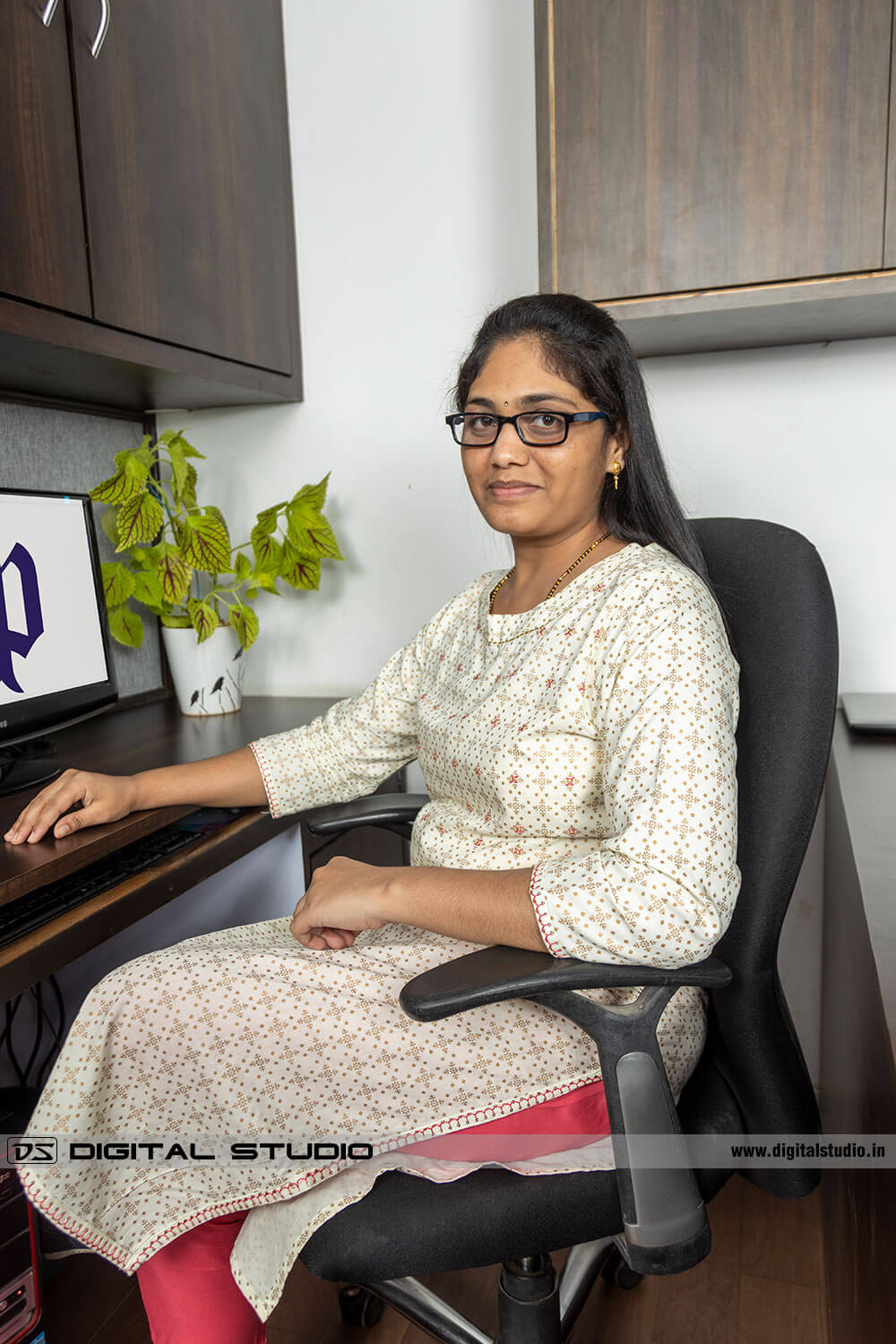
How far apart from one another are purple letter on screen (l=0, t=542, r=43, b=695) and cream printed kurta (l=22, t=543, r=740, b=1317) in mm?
538

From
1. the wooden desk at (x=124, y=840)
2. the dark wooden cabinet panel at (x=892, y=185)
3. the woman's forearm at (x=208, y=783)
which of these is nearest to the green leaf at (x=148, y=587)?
the wooden desk at (x=124, y=840)

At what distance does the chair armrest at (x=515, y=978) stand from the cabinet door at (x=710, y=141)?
1018 mm

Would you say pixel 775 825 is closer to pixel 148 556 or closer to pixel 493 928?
pixel 493 928

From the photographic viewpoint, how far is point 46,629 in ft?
4.88

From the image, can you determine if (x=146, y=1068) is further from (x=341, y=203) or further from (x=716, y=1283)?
(x=341, y=203)

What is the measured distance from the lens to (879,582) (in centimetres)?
178

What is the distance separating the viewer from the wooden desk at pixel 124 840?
1.04 metres

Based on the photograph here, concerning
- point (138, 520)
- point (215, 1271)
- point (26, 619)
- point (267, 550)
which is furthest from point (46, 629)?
point (215, 1271)

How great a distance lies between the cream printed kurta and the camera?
2.98 ft

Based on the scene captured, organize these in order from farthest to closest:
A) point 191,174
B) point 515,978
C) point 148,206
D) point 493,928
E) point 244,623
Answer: point 244,623
point 191,174
point 148,206
point 493,928
point 515,978

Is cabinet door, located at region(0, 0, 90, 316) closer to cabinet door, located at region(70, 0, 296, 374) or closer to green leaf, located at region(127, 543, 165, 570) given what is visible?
cabinet door, located at region(70, 0, 296, 374)

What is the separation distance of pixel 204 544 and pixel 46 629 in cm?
40

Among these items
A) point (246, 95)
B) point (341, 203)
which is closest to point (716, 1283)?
point (341, 203)

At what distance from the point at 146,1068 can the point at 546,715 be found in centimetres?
55
